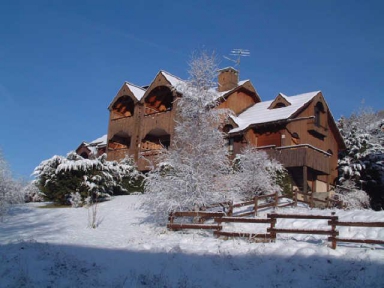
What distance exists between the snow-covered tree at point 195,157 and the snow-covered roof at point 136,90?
53.8ft

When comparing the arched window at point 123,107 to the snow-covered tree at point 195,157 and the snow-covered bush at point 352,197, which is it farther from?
the snow-covered bush at point 352,197

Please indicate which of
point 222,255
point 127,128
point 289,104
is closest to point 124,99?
point 127,128

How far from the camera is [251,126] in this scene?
3036 cm

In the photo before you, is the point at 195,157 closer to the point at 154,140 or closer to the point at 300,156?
the point at 300,156

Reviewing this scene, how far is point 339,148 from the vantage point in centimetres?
3647

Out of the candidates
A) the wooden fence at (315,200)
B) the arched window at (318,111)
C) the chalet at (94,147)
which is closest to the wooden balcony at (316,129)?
the arched window at (318,111)

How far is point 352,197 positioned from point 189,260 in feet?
62.7

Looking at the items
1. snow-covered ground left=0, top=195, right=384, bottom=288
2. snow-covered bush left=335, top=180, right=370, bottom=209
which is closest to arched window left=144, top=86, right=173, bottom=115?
snow-covered bush left=335, top=180, right=370, bottom=209

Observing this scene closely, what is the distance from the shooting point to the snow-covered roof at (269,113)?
2994 centimetres

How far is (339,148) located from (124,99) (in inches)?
818

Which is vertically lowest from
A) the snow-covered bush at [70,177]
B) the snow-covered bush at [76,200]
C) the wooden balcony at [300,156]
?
the snow-covered bush at [76,200]

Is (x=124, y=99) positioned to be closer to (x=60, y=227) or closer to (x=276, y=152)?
(x=276, y=152)

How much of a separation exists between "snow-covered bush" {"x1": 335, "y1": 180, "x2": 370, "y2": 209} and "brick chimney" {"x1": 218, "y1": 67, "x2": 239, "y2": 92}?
13.7m

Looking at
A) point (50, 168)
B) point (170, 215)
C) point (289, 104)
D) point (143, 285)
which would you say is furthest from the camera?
point (289, 104)
